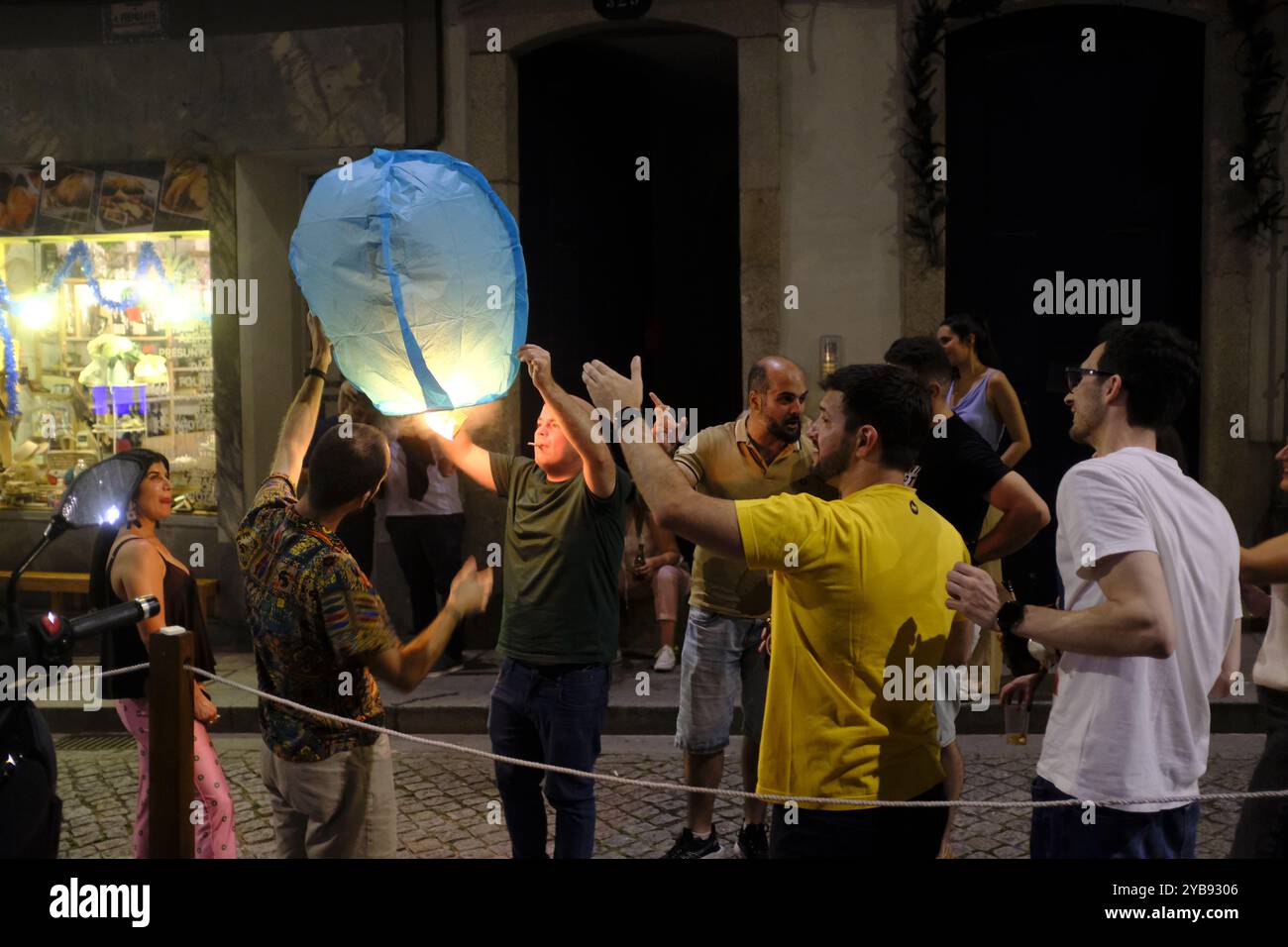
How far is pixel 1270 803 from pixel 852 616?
1536 millimetres

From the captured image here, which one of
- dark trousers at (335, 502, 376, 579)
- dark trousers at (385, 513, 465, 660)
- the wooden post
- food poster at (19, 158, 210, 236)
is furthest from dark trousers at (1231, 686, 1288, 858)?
food poster at (19, 158, 210, 236)

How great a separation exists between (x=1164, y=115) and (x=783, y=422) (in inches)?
202

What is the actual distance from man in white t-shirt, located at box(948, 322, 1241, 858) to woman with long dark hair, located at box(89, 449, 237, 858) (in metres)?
2.61

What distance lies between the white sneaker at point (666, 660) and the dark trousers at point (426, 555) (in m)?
1.32

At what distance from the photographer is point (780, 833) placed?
3.02m

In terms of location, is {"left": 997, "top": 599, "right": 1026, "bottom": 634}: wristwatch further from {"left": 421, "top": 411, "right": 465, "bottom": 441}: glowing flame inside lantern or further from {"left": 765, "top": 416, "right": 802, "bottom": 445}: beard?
{"left": 765, "top": 416, "right": 802, "bottom": 445}: beard

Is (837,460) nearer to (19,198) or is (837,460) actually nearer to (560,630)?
(560,630)

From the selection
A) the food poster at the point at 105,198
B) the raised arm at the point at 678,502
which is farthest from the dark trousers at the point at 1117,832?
the food poster at the point at 105,198

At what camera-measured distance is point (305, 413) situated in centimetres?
411

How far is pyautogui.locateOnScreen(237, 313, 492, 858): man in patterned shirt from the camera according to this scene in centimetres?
341

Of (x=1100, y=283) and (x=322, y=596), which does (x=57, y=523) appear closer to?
(x=322, y=596)

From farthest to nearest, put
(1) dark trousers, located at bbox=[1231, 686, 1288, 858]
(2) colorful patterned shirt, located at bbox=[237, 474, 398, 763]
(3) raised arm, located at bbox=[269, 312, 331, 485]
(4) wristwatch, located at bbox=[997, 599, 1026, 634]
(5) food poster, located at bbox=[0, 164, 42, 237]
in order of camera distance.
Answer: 1. (5) food poster, located at bbox=[0, 164, 42, 237]
2. (3) raised arm, located at bbox=[269, 312, 331, 485]
3. (1) dark trousers, located at bbox=[1231, 686, 1288, 858]
4. (2) colorful patterned shirt, located at bbox=[237, 474, 398, 763]
5. (4) wristwatch, located at bbox=[997, 599, 1026, 634]

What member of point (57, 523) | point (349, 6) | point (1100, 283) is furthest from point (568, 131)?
point (57, 523)

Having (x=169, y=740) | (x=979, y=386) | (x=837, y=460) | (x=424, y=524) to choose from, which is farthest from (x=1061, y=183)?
(x=169, y=740)
